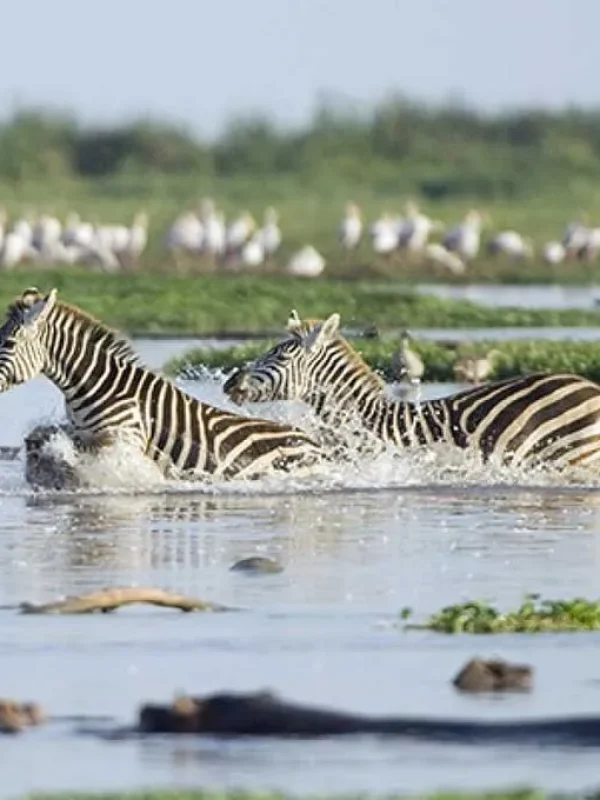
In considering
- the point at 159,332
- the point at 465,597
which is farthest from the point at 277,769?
the point at 159,332

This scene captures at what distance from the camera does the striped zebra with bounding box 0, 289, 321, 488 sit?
18.5 meters

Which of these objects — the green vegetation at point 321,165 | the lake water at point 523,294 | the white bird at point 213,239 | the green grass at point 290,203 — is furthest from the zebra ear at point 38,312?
the green vegetation at point 321,165

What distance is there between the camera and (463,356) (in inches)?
1118

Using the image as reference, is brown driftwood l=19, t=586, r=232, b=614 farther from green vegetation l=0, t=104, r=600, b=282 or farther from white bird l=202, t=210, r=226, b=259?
green vegetation l=0, t=104, r=600, b=282

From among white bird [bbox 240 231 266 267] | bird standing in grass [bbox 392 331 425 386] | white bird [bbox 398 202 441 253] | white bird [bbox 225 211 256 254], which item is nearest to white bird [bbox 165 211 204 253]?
white bird [bbox 225 211 256 254]

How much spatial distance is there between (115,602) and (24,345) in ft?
20.3

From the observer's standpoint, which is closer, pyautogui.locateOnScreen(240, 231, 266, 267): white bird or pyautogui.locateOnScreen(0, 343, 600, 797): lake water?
pyautogui.locateOnScreen(0, 343, 600, 797): lake water

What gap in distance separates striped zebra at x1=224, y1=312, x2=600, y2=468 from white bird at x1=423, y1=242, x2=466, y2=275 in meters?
37.7

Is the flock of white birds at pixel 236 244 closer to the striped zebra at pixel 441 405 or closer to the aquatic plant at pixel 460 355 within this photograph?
the aquatic plant at pixel 460 355

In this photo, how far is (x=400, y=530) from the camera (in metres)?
16.7

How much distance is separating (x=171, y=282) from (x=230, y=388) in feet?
82.2

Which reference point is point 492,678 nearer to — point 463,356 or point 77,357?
point 77,357

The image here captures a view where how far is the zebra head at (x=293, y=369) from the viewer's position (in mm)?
19047

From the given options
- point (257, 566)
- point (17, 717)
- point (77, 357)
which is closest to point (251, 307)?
point (77, 357)
